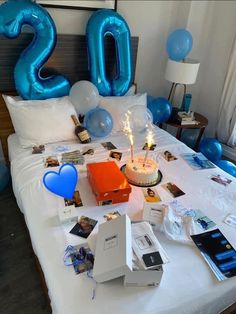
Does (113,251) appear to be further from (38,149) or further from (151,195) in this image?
(38,149)

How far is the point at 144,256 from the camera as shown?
3.43 ft

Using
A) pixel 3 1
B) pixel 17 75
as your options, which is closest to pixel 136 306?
pixel 17 75

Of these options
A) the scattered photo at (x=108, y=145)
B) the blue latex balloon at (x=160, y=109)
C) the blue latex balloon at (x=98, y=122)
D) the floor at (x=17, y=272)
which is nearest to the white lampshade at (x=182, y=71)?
the blue latex balloon at (x=160, y=109)

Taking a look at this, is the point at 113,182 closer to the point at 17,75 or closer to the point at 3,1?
the point at 17,75

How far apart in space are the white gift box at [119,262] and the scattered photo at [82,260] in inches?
2.2

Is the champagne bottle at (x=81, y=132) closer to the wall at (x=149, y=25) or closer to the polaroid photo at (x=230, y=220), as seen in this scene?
the wall at (x=149, y=25)

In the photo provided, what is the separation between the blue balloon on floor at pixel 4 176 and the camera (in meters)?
2.22

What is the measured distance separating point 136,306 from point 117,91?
1.88m

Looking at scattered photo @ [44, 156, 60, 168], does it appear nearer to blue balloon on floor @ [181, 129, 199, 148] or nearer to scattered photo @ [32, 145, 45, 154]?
scattered photo @ [32, 145, 45, 154]

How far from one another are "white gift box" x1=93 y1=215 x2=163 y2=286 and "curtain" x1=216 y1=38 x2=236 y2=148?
2251 mm

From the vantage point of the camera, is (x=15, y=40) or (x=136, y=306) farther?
(x=15, y=40)

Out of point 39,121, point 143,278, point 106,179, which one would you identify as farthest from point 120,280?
point 39,121

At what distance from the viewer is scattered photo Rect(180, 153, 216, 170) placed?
1.88 metres

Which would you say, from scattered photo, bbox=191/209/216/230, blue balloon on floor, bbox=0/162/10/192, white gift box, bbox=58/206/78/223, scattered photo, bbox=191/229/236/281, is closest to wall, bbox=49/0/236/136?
blue balloon on floor, bbox=0/162/10/192
